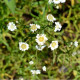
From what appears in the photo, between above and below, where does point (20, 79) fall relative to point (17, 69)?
below

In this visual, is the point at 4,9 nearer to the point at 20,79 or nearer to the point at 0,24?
Answer: the point at 0,24

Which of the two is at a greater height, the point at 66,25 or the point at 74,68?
the point at 66,25

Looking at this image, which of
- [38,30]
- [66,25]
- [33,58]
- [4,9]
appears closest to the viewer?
[38,30]

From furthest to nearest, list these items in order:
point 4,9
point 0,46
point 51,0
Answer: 1. point 0,46
2. point 4,9
3. point 51,0

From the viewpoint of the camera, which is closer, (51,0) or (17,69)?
(51,0)

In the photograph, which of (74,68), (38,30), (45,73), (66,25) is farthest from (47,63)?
(38,30)

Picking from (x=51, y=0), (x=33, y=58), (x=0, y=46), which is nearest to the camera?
(x=51, y=0)

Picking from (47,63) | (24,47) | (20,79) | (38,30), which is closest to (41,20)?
(38,30)

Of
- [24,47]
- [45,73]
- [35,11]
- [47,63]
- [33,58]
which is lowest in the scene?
[45,73]

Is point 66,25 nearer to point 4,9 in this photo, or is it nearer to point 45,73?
point 45,73
